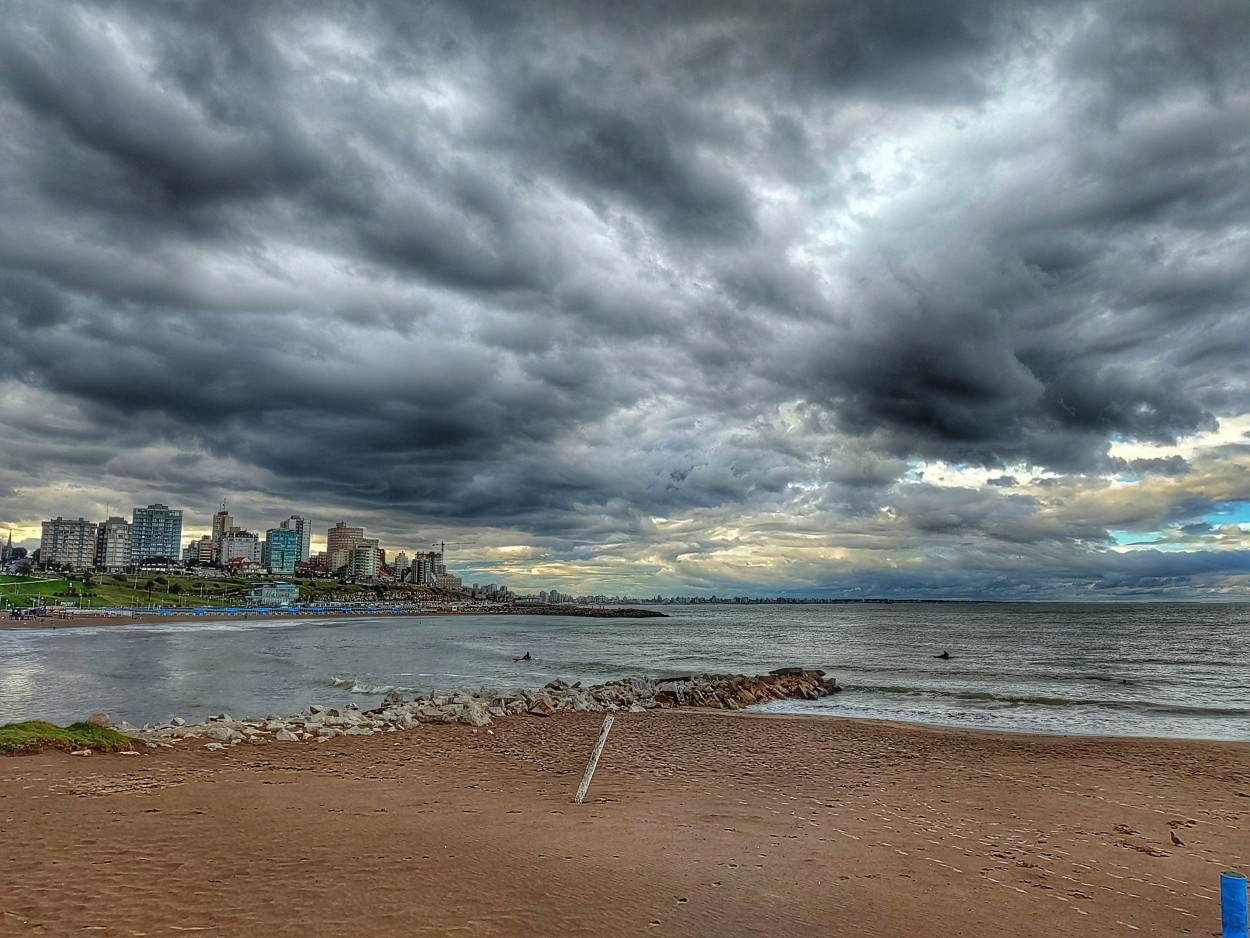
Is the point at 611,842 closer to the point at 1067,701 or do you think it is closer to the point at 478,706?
the point at 478,706

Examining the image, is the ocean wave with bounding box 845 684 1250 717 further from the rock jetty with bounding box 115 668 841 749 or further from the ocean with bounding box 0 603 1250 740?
the rock jetty with bounding box 115 668 841 749

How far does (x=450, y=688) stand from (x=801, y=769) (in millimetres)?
19516

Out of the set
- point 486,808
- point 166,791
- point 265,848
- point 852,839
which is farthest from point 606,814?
point 166,791

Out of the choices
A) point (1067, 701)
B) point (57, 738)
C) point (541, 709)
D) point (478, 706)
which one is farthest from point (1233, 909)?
point (1067, 701)

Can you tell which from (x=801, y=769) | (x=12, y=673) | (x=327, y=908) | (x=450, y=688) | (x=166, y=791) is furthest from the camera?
(x=12, y=673)

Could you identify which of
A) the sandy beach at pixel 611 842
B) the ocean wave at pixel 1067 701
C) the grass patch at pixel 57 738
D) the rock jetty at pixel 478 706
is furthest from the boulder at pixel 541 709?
the ocean wave at pixel 1067 701

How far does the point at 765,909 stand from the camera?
770cm

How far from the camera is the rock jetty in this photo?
1695cm

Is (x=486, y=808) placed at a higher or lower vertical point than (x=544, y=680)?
higher

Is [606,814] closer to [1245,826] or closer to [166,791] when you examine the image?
[166,791]

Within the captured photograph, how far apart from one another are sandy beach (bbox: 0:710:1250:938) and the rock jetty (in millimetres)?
1691

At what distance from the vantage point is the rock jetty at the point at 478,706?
16953mm

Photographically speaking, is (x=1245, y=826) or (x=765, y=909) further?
(x=1245, y=826)

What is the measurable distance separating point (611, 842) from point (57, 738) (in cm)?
1200
